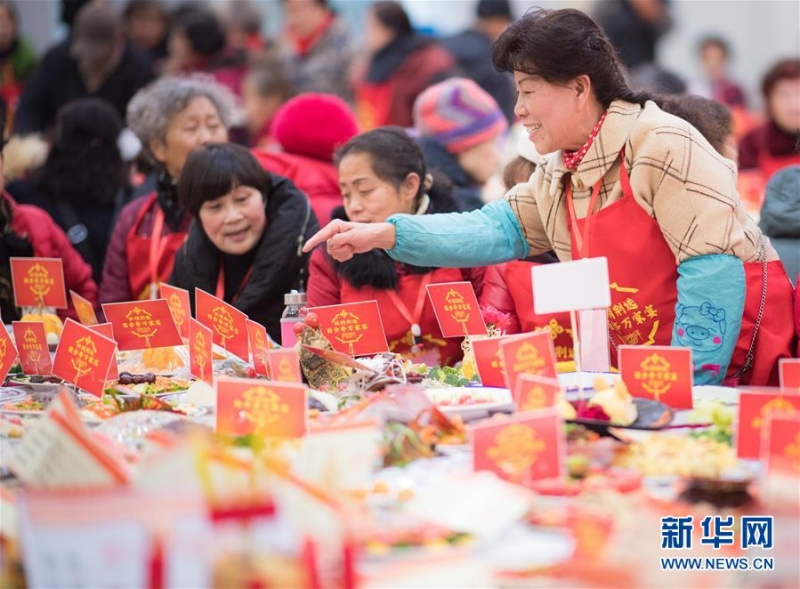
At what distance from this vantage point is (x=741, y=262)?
257 centimetres

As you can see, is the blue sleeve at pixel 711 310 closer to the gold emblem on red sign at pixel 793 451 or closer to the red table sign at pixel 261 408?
the gold emblem on red sign at pixel 793 451

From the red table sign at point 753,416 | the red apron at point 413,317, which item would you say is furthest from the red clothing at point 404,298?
the red table sign at point 753,416

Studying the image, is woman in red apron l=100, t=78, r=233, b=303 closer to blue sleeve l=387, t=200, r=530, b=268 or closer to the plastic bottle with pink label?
the plastic bottle with pink label

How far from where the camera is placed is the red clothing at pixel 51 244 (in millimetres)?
4246

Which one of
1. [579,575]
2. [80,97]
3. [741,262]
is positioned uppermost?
[80,97]

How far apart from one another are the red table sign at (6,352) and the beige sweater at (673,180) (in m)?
1.51

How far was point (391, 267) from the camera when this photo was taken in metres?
3.41

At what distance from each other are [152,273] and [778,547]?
3.30 m

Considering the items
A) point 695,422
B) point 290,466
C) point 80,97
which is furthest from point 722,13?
point 290,466

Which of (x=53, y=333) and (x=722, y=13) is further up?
(x=722, y=13)

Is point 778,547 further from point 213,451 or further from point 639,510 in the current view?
point 213,451

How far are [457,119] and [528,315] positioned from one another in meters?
1.57

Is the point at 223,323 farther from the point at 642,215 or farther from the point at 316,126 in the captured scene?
the point at 316,126

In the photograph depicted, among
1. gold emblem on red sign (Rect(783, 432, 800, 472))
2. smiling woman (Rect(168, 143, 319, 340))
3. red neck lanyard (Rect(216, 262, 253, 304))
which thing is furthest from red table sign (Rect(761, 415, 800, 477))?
red neck lanyard (Rect(216, 262, 253, 304))
